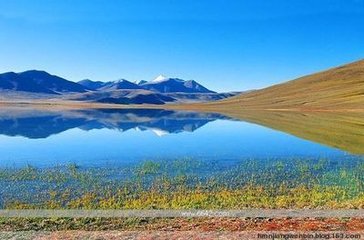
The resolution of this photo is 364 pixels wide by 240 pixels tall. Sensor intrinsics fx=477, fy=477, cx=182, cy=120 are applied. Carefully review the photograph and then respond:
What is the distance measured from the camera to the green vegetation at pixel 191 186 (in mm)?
22859

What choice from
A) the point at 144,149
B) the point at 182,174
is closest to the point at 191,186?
the point at 182,174

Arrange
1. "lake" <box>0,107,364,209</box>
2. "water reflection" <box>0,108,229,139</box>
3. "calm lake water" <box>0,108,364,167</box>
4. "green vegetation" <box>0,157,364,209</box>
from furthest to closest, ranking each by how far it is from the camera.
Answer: "water reflection" <box>0,108,229,139</box>, "calm lake water" <box>0,108,364,167</box>, "lake" <box>0,107,364,209</box>, "green vegetation" <box>0,157,364,209</box>

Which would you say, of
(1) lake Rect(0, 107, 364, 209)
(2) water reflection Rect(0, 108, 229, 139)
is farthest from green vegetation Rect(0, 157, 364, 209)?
(2) water reflection Rect(0, 108, 229, 139)

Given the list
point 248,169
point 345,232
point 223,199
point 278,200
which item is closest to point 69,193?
point 223,199

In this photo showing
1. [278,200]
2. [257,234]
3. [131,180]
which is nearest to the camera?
[257,234]

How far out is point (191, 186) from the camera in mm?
28000

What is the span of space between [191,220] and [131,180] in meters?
14.5

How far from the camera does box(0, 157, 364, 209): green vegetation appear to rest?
22.9 meters

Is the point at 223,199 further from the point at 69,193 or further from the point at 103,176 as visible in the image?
the point at 103,176

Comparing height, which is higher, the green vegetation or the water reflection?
the water reflection

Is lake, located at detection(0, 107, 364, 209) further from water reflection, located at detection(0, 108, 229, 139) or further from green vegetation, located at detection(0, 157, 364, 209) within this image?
water reflection, located at detection(0, 108, 229, 139)

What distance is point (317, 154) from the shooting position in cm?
4528

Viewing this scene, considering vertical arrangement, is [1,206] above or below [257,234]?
below

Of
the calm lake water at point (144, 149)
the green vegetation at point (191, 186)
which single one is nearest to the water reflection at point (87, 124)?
the calm lake water at point (144, 149)
